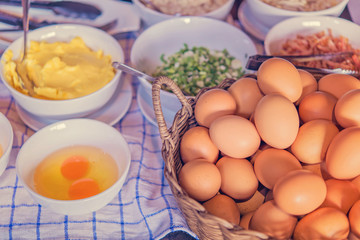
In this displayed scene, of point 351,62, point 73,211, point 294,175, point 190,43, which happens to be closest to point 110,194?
point 73,211

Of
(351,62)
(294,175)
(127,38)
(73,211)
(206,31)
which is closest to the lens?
(294,175)

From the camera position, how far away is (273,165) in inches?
31.0

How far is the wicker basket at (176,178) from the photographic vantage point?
2.25 feet

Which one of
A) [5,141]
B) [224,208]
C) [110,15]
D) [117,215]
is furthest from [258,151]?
[110,15]

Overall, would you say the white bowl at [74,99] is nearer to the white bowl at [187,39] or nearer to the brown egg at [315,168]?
the white bowl at [187,39]

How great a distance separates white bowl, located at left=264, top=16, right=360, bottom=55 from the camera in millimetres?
1282

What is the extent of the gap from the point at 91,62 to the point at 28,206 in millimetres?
476

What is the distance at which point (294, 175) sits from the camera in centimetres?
72

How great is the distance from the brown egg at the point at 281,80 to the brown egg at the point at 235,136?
112 mm

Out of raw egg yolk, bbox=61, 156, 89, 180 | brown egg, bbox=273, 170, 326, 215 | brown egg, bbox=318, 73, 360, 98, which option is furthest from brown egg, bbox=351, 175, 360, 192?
raw egg yolk, bbox=61, 156, 89, 180

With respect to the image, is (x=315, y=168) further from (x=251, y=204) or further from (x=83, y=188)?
(x=83, y=188)

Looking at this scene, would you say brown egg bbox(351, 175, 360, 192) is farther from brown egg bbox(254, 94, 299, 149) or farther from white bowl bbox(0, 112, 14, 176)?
white bowl bbox(0, 112, 14, 176)

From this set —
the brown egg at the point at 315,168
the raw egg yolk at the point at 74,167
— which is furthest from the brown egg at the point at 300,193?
the raw egg yolk at the point at 74,167

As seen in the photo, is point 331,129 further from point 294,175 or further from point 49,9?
point 49,9
